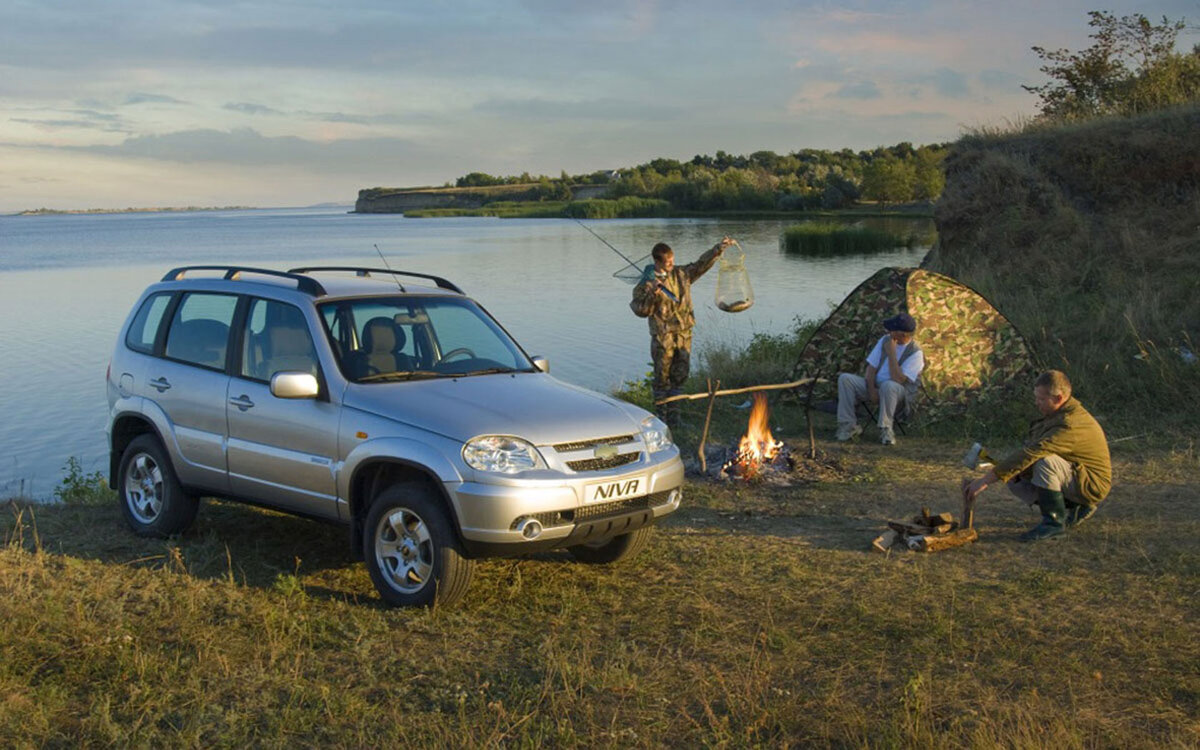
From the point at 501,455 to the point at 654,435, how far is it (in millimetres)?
1133

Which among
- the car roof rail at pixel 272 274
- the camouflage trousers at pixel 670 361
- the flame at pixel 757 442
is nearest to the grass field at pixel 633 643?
the flame at pixel 757 442

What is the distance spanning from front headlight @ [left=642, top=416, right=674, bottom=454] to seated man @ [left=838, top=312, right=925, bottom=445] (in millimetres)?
4919

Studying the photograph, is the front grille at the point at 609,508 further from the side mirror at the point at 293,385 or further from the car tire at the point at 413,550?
the side mirror at the point at 293,385

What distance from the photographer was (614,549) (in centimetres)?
690

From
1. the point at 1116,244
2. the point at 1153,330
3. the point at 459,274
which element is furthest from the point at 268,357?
the point at 459,274

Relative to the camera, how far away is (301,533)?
7.80m

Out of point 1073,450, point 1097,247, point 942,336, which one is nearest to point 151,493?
point 1073,450

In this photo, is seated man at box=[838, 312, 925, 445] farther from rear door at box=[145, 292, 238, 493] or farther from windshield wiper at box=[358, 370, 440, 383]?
rear door at box=[145, 292, 238, 493]

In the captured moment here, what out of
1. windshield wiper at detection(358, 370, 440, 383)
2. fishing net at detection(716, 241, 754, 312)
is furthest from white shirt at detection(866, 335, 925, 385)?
windshield wiper at detection(358, 370, 440, 383)

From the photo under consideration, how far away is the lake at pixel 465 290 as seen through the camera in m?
15.0

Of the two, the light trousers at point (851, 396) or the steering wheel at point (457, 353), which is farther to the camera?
the light trousers at point (851, 396)

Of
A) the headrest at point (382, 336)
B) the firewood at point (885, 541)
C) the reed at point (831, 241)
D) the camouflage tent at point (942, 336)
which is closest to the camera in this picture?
the headrest at point (382, 336)

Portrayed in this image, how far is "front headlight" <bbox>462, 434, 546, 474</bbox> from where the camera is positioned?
18.4 ft

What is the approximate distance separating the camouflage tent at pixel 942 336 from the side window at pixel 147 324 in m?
7.08
